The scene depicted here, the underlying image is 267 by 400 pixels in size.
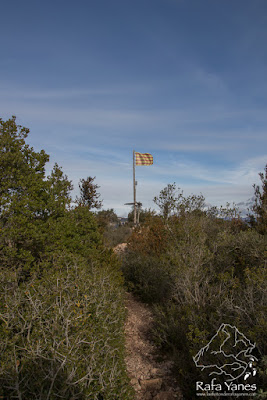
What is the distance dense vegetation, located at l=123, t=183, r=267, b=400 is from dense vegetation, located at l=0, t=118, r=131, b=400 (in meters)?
1.13

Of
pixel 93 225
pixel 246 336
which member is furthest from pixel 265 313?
pixel 93 225

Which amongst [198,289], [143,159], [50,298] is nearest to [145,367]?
[198,289]

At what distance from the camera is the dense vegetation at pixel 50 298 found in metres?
2.60

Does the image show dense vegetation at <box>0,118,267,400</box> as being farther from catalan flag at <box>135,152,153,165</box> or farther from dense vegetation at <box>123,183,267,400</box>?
catalan flag at <box>135,152,153,165</box>

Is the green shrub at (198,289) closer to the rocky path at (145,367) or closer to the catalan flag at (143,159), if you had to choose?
the rocky path at (145,367)

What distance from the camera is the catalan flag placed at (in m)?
19.5

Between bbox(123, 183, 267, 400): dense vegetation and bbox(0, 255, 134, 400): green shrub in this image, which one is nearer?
bbox(0, 255, 134, 400): green shrub

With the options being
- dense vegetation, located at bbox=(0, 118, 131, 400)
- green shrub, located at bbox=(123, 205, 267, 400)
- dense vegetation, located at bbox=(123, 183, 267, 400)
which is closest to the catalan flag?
dense vegetation, located at bbox=(123, 183, 267, 400)

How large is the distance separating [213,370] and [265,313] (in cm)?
109

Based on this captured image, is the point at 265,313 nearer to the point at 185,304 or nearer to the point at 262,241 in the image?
the point at 185,304

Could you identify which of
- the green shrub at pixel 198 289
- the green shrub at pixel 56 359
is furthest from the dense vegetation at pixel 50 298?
the green shrub at pixel 198 289

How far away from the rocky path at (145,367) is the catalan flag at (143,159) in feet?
46.6

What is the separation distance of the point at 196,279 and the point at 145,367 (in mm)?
1985

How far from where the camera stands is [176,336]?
4992 mm
